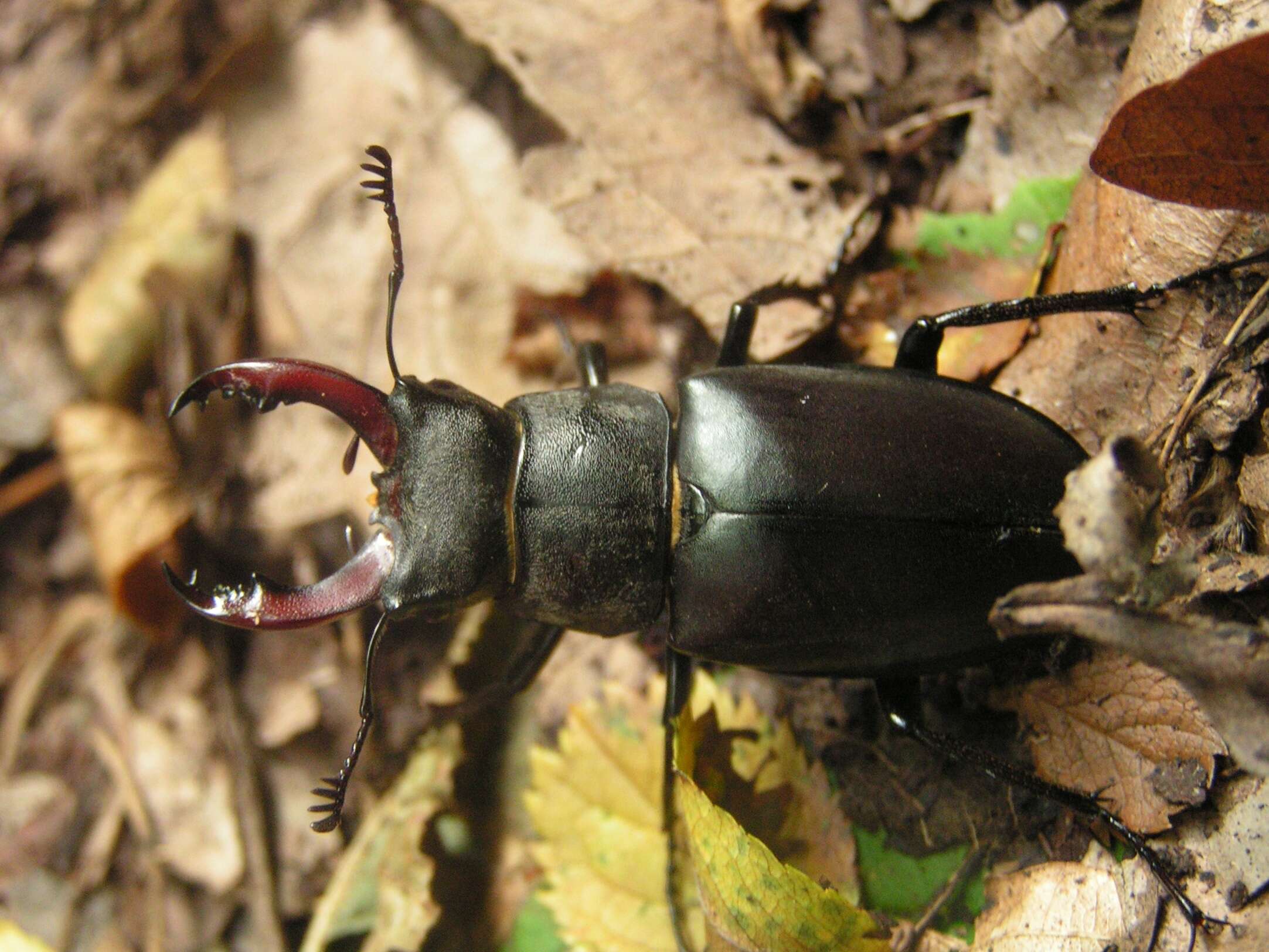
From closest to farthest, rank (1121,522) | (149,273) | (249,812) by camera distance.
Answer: (1121,522)
(249,812)
(149,273)

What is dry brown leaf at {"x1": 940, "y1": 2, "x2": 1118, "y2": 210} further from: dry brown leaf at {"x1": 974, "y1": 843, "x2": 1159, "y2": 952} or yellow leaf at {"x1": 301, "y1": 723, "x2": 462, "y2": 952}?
yellow leaf at {"x1": 301, "y1": 723, "x2": 462, "y2": 952}

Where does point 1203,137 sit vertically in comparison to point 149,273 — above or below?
above

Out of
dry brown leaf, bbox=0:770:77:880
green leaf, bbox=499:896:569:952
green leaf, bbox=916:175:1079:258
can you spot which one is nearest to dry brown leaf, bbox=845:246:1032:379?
green leaf, bbox=916:175:1079:258

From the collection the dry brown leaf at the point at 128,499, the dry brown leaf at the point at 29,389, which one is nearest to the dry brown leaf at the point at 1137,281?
the dry brown leaf at the point at 128,499

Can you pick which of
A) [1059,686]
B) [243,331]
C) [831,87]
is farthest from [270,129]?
[1059,686]

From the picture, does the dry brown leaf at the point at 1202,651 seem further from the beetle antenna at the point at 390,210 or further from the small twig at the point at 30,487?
the small twig at the point at 30,487

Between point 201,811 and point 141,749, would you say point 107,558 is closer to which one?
point 141,749

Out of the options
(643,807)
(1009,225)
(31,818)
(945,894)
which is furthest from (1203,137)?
(31,818)

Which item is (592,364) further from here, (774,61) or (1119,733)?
(1119,733)
